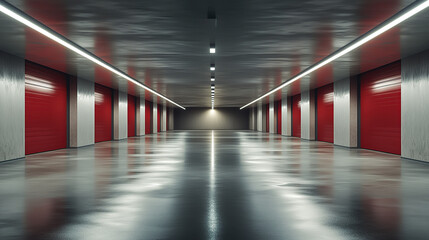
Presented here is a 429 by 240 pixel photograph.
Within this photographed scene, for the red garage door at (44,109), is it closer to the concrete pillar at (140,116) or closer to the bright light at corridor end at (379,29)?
the bright light at corridor end at (379,29)

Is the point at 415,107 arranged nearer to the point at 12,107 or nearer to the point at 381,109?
the point at 381,109

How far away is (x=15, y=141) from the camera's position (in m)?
16.8

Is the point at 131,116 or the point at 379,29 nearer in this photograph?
the point at 379,29

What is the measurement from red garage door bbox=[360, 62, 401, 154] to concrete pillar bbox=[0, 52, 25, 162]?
18379 mm

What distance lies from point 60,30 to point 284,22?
7.31m

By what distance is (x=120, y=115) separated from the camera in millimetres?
36469

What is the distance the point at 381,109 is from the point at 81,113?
18.9m

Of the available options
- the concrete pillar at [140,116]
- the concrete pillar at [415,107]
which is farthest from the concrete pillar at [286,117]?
the concrete pillar at [415,107]

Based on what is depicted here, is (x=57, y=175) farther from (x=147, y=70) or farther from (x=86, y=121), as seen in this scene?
(x=86, y=121)

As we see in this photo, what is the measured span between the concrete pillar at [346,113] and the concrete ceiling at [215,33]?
141 inches

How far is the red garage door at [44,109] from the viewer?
62.8 feet

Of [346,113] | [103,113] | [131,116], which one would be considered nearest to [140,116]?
[131,116]

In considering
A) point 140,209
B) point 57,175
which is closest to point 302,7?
point 140,209

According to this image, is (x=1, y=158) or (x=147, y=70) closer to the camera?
(x=1, y=158)
